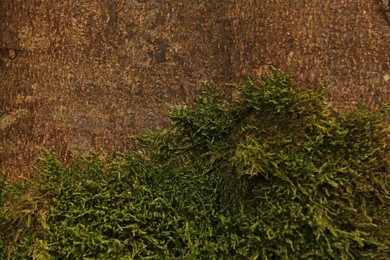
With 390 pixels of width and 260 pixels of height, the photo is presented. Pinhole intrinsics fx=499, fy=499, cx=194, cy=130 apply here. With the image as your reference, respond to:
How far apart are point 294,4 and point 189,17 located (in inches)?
15.3

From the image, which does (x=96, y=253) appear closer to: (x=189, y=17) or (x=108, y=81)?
(x=108, y=81)

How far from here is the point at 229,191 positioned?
1634 mm

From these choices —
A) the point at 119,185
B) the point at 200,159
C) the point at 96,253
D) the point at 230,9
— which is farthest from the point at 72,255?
the point at 230,9

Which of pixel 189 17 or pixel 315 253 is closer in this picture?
pixel 315 253

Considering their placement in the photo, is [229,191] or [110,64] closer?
[229,191]

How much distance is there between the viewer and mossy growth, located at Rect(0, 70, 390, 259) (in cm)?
151

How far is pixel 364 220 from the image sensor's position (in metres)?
1.50

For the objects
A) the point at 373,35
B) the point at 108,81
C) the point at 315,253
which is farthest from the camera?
the point at 108,81

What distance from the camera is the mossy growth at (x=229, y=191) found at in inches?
Answer: 59.4

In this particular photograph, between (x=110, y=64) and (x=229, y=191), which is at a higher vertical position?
(x=110, y=64)

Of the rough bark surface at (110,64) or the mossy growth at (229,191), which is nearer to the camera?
the mossy growth at (229,191)

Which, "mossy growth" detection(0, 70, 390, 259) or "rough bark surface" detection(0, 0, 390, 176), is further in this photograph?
"rough bark surface" detection(0, 0, 390, 176)

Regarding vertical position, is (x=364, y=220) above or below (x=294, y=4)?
below

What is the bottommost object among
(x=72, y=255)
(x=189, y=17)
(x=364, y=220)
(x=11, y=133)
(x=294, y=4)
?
(x=72, y=255)
